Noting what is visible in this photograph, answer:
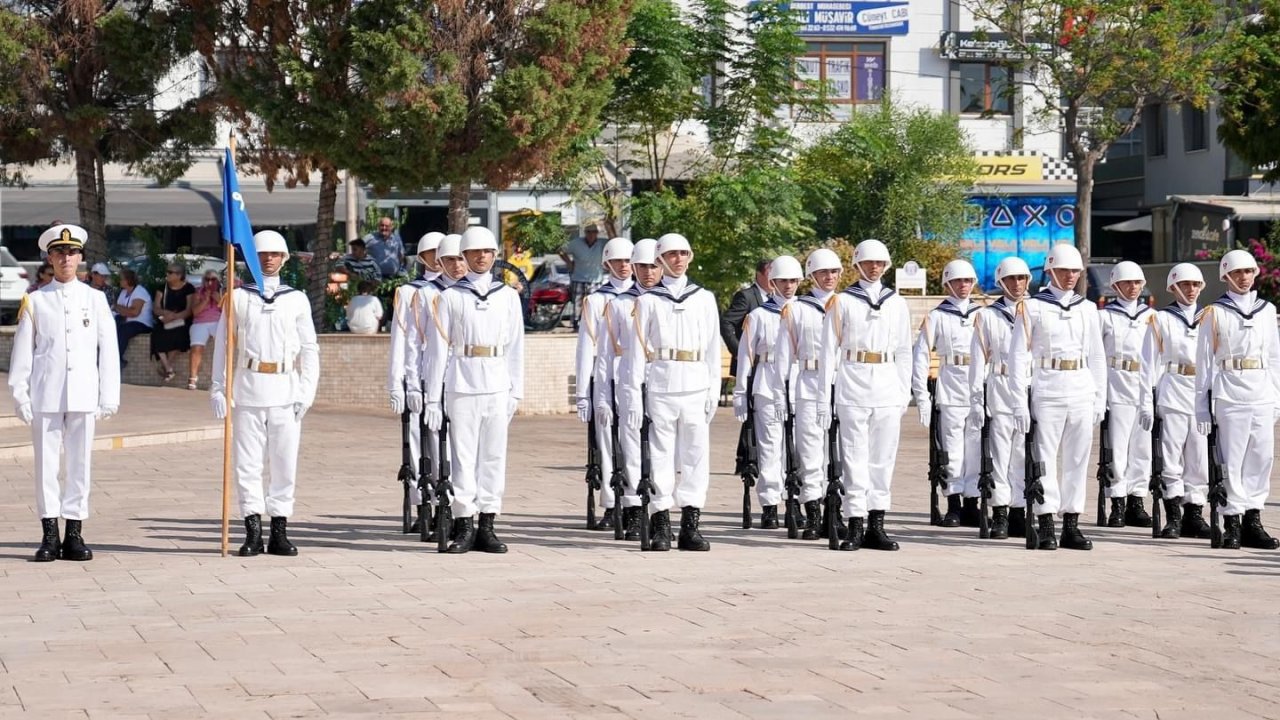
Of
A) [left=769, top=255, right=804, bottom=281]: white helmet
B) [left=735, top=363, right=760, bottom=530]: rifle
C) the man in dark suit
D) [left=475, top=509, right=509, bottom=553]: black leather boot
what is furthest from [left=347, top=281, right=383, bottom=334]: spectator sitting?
[left=475, top=509, right=509, bottom=553]: black leather boot

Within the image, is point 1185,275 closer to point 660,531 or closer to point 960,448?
point 960,448

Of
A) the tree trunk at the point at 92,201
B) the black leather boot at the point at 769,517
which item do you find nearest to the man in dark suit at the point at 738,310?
the black leather boot at the point at 769,517

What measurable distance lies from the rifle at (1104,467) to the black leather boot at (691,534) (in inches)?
130

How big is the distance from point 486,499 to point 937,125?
37.6 m

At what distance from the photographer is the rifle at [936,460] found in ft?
47.3

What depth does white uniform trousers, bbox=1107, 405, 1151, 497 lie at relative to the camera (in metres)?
14.5

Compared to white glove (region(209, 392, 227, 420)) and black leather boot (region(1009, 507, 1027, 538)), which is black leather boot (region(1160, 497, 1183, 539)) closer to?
black leather boot (region(1009, 507, 1027, 538))

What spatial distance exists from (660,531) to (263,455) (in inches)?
101

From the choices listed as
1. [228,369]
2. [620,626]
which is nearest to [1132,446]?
[620,626]

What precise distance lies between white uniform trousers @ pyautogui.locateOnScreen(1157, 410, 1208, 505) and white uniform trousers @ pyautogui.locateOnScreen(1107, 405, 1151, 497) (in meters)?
0.30

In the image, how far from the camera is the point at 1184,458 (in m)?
14.2

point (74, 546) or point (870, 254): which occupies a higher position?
point (870, 254)

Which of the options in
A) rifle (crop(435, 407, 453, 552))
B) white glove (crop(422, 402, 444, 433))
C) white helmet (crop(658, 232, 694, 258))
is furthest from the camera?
white helmet (crop(658, 232, 694, 258))

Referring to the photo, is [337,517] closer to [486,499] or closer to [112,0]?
[486,499]
